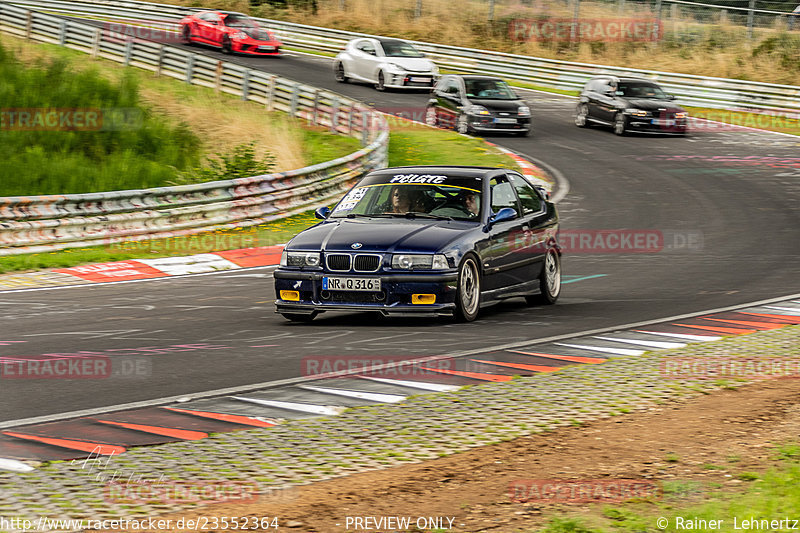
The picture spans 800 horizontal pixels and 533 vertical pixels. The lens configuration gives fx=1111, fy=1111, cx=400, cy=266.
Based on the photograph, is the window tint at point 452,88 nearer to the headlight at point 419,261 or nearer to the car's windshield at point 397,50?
the car's windshield at point 397,50

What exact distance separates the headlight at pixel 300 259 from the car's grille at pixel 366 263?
410mm

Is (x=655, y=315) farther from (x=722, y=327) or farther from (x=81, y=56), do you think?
(x=81, y=56)

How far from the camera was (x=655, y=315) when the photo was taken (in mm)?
11445

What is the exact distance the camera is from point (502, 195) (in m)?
11.8

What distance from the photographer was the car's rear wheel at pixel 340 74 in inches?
1502

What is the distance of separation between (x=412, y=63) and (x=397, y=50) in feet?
3.04

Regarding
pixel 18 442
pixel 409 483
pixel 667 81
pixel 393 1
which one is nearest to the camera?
pixel 409 483

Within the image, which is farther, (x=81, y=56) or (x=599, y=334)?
(x=81, y=56)

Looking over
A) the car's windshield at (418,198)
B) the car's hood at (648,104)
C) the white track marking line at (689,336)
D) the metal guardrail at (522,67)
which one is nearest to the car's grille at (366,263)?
the car's windshield at (418,198)

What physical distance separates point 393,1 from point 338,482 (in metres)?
48.9

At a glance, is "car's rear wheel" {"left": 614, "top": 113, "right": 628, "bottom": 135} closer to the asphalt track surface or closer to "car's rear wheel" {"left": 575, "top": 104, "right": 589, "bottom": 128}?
"car's rear wheel" {"left": 575, "top": 104, "right": 589, "bottom": 128}

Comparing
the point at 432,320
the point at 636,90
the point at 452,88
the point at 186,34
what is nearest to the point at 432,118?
the point at 452,88

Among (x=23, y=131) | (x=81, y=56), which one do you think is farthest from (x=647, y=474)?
(x=81, y=56)

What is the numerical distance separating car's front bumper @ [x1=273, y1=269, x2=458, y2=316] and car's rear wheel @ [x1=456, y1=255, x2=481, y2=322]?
12 centimetres
